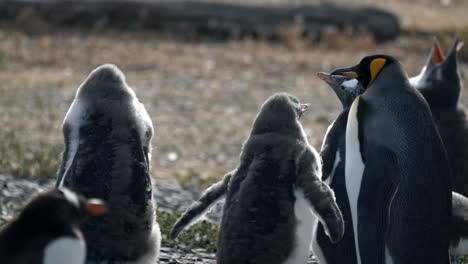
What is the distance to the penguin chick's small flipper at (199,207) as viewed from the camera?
221 inches

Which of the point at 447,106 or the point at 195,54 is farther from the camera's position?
the point at 195,54

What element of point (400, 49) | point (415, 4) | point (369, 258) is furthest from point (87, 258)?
point (415, 4)

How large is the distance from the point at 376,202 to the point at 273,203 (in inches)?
23.8

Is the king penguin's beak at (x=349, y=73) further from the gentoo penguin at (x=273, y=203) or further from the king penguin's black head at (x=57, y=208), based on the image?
the king penguin's black head at (x=57, y=208)

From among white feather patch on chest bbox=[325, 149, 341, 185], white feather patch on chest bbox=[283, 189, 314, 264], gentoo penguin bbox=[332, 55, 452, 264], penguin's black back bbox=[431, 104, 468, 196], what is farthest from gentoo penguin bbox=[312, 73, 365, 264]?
penguin's black back bbox=[431, 104, 468, 196]

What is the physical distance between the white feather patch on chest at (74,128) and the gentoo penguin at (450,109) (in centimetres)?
300

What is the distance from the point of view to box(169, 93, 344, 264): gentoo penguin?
529 cm

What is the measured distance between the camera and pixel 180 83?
16375 millimetres

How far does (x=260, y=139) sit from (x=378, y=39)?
15.4m

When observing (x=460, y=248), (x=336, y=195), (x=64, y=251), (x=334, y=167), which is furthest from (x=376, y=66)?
(x=64, y=251)

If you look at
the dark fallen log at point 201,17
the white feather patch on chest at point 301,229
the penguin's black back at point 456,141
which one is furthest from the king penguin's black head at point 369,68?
the dark fallen log at point 201,17

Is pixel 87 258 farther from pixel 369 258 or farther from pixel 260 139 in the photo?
pixel 369 258

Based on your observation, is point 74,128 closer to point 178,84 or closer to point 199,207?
point 199,207

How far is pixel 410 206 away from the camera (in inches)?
220
